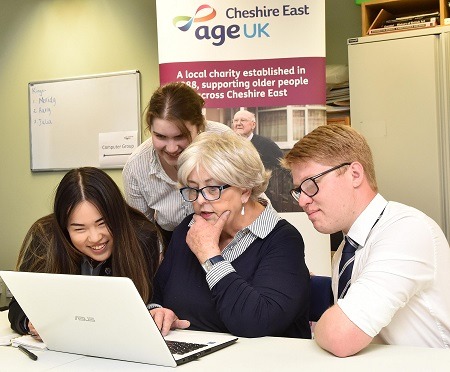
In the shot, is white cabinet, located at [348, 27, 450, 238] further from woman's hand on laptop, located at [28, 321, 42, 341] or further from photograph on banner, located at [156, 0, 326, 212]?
woman's hand on laptop, located at [28, 321, 42, 341]

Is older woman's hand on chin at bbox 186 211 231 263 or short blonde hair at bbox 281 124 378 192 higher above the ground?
short blonde hair at bbox 281 124 378 192

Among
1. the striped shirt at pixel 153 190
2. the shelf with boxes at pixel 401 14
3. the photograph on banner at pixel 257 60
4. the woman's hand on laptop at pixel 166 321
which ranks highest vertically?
the shelf with boxes at pixel 401 14

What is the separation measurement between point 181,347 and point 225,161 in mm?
584

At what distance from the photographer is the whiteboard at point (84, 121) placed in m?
4.69

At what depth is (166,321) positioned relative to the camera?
1.79 metres

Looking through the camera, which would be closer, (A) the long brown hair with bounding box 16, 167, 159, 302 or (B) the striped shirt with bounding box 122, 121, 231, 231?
(A) the long brown hair with bounding box 16, 167, 159, 302

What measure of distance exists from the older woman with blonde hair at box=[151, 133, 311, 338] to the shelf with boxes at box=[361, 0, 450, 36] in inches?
84.8

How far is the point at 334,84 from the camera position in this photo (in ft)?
13.5

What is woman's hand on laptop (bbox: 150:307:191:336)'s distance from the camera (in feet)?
Answer: 5.83

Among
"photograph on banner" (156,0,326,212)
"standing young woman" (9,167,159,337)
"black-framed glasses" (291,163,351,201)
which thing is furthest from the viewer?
"photograph on banner" (156,0,326,212)

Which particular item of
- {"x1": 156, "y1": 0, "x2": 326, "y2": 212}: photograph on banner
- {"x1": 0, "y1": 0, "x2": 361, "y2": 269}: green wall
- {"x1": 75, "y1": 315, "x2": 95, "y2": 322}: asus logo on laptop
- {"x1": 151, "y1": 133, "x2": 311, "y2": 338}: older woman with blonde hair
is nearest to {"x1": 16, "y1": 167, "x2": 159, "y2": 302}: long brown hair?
{"x1": 151, "y1": 133, "x2": 311, "y2": 338}: older woman with blonde hair

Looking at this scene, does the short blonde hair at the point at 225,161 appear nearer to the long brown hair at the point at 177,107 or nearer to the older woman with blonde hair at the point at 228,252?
the older woman with blonde hair at the point at 228,252

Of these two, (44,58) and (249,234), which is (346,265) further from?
(44,58)

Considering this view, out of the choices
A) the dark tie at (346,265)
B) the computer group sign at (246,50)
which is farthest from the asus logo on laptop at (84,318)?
the computer group sign at (246,50)
